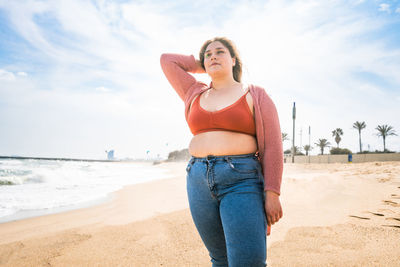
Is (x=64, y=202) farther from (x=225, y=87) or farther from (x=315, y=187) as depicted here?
Answer: (x=315, y=187)

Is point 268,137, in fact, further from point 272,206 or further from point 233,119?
point 272,206

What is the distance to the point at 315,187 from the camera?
717cm

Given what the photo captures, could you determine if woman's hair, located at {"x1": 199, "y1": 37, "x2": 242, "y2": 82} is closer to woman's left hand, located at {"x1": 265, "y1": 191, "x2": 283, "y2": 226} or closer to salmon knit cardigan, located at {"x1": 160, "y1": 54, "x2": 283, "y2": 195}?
salmon knit cardigan, located at {"x1": 160, "y1": 54, "x2": 283, "y2": 195}

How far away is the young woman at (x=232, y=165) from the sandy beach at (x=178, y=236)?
1.64m

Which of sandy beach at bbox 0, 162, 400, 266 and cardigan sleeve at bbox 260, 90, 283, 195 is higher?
cardigan sleeve at bbox 260, 90, 283, 195

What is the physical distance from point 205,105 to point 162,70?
0.73 meters

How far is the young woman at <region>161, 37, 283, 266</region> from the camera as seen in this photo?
1.35 metres

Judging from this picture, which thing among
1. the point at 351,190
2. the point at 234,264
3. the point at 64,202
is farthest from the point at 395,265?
the point at 64,202

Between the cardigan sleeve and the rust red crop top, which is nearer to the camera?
the cardigan sleeve

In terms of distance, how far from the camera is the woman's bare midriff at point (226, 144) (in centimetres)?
156

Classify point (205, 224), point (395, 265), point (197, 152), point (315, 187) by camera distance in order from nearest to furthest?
point (205, 224), point (197, 152), point (395, 265), point (315, 187)

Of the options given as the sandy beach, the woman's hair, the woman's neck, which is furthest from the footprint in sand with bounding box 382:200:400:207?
the woman's neck

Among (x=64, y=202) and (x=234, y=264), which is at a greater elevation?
(x=234, y=264)

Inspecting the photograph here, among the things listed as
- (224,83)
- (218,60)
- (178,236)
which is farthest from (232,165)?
(178,236)
